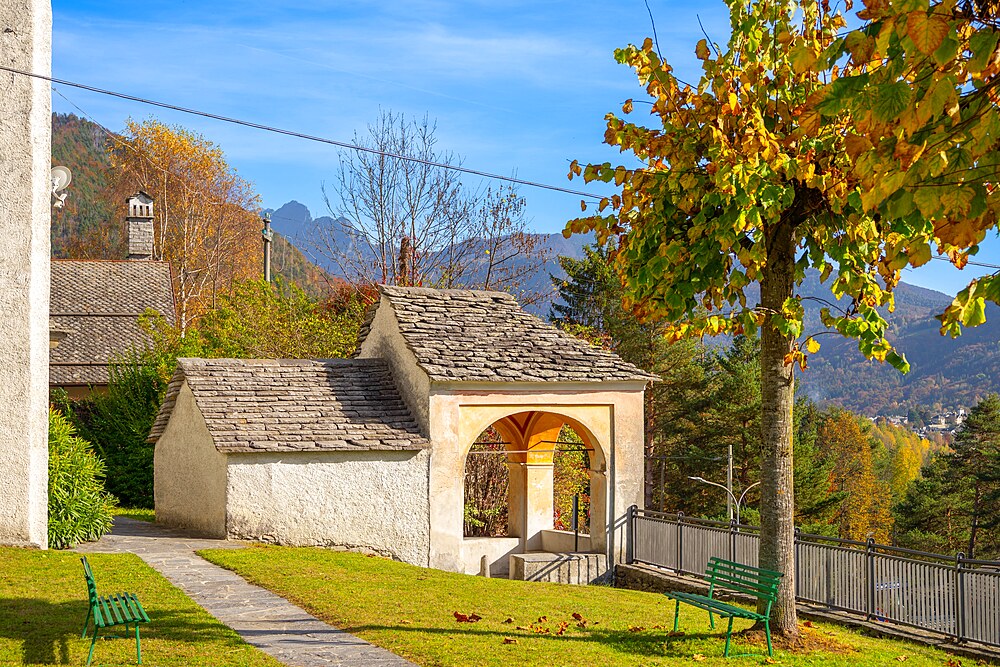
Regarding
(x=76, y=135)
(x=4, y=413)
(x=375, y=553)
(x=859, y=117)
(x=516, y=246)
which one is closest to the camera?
(x=859, y=117)

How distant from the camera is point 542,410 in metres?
18.9

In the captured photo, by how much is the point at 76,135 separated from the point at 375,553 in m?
75.6

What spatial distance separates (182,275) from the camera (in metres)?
50.1

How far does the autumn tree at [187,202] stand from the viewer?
51219 mm

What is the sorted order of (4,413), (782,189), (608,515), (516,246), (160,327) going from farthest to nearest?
(516,246)
(160,327)
(608,515)
(4,413)
(782,189)

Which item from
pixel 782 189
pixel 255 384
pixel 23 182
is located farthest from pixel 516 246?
pixel 782 189

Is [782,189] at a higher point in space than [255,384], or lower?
higher

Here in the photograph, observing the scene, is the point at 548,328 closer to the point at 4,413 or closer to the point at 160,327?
the point at 4,413

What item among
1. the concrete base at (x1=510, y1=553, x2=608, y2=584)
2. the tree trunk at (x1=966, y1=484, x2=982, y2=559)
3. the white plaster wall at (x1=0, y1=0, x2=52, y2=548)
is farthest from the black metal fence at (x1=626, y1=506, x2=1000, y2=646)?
the tree trunk at (x1=966, y1=484, x2=982, y2=559)

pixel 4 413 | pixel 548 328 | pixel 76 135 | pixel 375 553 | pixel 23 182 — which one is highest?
pixel 76 135

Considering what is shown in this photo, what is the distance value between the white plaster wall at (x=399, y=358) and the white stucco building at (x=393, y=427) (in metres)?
0.04

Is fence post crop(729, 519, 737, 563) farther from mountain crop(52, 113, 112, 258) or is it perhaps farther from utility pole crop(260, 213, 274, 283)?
mountain crop(52, 113, 112, 258)

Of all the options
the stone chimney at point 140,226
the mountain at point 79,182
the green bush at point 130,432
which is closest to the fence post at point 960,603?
the green bush at point 130,432

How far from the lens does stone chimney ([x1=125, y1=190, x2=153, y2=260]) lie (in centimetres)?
4338
